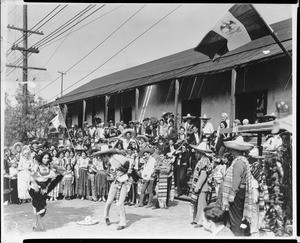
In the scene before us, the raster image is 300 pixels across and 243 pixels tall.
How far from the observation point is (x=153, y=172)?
30.7 feet

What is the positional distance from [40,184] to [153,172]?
3015 mm

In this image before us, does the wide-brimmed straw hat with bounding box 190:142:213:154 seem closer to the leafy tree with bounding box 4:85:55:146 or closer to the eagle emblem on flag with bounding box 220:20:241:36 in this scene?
the eagle emblem on flag with bounding box 220:20:241:36

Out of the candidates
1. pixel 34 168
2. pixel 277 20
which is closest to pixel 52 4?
pixel 34 168

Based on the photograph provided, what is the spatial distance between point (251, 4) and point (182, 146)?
4272 millimetres

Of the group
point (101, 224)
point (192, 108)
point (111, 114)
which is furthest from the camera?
point (111, 114)

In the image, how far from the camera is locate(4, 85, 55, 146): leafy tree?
25.9 ft

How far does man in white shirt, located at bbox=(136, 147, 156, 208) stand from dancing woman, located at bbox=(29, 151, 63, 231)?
102 inches

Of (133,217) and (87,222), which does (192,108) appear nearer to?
(133,217)

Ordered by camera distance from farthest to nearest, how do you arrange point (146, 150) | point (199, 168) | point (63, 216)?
point (146, 150)
point (63, 216)
point (199, 168)

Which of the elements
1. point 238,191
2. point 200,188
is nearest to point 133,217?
point 200,188

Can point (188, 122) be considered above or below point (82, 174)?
above

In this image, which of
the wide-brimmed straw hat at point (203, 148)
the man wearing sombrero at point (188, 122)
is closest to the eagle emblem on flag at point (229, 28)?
the wide-brimmed straw hat at point (203, 148)

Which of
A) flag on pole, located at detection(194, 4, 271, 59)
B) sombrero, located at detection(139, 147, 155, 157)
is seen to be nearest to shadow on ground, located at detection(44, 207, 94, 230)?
sombrero, located at detection(139, 147, 155, 157)

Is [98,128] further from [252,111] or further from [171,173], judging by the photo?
[252,111]
